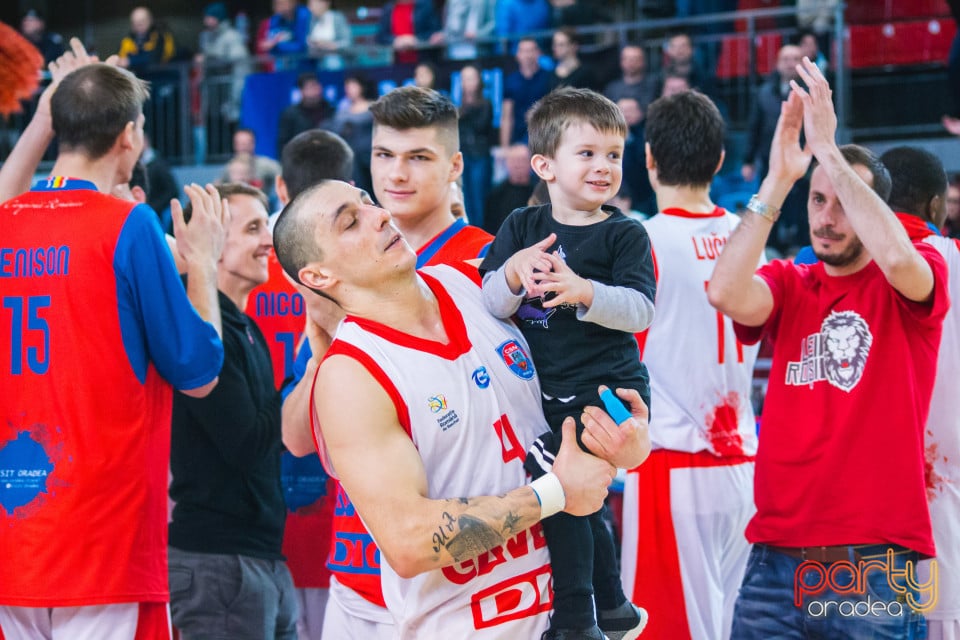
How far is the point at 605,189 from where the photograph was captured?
→ 11.4ft

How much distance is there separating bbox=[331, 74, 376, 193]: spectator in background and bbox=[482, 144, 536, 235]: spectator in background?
1495 millimetres

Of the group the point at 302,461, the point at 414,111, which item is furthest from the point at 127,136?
the point at 302,461

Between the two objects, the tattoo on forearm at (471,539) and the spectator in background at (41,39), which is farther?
the spectator in background at (41,39)

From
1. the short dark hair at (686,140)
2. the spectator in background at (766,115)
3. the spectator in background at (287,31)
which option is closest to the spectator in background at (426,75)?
the spectator in background at (287,31)

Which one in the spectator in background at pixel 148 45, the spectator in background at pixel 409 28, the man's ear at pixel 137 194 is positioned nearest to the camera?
the man's ear at pixel 137 194

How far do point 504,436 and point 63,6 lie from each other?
1949 cm

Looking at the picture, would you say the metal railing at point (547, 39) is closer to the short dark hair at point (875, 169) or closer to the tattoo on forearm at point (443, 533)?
the short dark hair at point (875, 169)

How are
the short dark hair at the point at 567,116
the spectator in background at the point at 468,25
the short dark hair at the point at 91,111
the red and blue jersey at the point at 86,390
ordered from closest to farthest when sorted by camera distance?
the short dark hair at the point at 567,116 → the red and blue jersey at the point at 86,390 → the short dark hair at the point at 91,111 → the spectator in background at the point at 468,25

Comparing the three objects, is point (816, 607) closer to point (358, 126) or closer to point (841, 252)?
point (841, 252)

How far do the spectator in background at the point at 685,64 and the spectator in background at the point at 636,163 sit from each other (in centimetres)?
66

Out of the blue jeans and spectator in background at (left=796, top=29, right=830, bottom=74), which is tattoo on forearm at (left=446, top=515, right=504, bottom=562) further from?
spectator in background at (left=796, top=29, right=830, bottom=74)

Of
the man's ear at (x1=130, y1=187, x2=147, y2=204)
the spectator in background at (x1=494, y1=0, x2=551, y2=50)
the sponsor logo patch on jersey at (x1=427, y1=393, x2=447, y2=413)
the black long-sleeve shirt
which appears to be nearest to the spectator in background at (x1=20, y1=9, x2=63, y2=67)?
the spectator in background at (x1=494, y1=0, x2=551, y2=50)

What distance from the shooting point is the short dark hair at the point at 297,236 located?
337 centimetres

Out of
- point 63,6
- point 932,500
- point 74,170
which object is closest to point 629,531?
point 932,500
